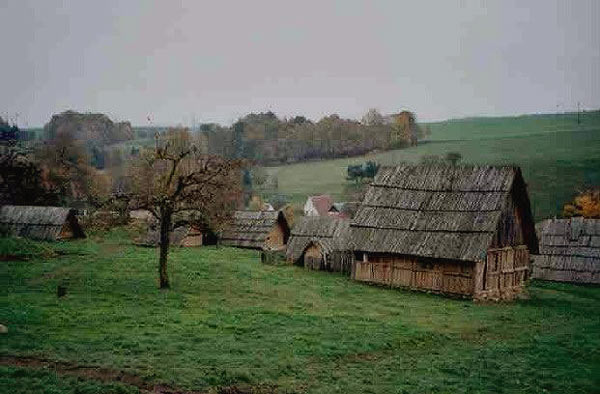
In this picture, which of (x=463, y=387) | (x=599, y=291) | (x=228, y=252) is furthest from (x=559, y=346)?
(x=228, y=252)

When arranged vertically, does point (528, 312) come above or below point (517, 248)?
below

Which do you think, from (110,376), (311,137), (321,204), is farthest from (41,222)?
(311,137)

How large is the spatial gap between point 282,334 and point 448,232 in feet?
51.6

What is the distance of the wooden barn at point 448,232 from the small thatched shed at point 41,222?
27245 mm

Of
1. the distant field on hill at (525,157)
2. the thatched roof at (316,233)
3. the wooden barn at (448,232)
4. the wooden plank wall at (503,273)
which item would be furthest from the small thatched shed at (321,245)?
the distant field on hill at (525,157)

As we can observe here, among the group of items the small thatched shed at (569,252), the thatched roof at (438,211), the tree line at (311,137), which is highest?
the tree line at (311,137)

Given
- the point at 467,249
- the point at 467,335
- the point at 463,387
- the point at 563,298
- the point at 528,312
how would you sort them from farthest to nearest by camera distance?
the point at 563,298 < the point at 467,249 < the point at 528,312 < the point at 467,335 < the point at 463,387

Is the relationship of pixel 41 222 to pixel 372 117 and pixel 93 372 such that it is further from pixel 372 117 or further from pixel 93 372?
pixel 372 117

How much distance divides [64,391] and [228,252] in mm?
34724

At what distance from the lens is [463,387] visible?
15750 mm

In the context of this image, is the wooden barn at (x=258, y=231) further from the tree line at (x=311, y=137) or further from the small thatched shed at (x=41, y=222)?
the tree line at (x=311, y=137)

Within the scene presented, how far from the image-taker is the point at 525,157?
10338 centimetres

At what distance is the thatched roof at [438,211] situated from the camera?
32.1 m

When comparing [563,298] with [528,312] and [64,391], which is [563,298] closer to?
[528,312]
